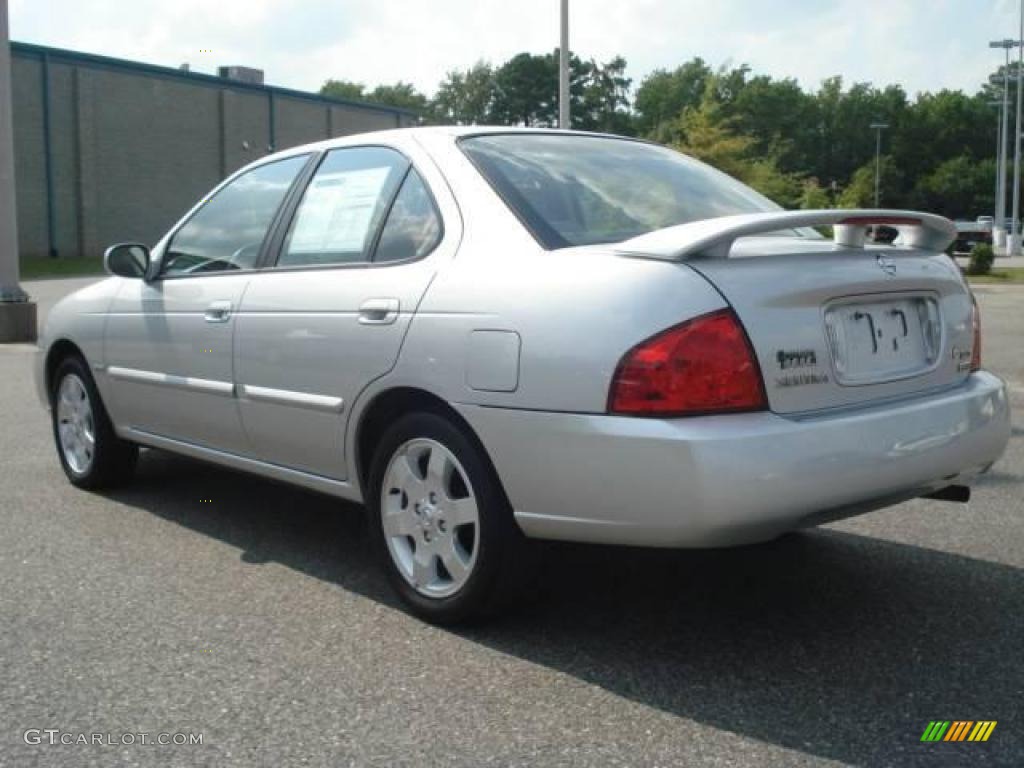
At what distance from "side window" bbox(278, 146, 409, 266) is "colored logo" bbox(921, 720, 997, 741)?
234 centimetres

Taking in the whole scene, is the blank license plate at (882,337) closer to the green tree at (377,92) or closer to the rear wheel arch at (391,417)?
the rear wheel arch at (391,417)

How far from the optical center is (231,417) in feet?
15.0

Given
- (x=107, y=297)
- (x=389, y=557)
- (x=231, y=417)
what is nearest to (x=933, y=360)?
(x=389, y=557)

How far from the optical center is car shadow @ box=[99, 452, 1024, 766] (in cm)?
298

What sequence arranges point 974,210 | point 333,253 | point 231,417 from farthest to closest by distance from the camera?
point 974,210, point 231,417, point 333,253

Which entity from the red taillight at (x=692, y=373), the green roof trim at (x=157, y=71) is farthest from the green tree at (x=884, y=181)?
the red taillight at (x=692, y=373)

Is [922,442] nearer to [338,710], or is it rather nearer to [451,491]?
[451,491]

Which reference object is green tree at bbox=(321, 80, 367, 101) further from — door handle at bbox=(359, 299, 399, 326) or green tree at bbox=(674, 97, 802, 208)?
door handle at bbox=(359, 299, 399, 326)

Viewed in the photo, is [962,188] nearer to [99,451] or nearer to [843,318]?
[99,451]

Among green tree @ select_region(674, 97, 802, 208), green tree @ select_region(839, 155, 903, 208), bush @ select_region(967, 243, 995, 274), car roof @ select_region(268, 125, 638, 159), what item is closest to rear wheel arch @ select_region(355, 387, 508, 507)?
car roof @ select_region(268, 125, 638, 159)

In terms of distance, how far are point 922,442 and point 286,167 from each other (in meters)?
2.73

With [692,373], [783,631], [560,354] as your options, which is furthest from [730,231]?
[783,631]

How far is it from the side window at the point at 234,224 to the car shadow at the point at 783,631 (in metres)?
1.15

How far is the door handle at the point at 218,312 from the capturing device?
4570mm
